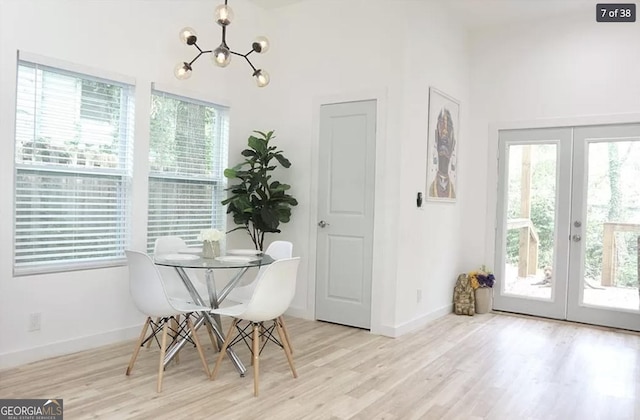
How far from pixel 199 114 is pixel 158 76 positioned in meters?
0.55

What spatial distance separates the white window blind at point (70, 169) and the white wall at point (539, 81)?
390 centimetres

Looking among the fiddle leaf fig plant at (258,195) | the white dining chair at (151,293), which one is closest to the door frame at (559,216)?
the fiddle leaf fig plant at (258,195)

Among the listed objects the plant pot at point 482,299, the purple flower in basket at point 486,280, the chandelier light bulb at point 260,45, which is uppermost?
the chandelier light bulb at point 260,45

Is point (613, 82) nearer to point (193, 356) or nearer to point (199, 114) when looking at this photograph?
point (199, 114)

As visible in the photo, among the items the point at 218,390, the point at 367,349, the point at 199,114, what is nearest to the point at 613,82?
the point at 367,349

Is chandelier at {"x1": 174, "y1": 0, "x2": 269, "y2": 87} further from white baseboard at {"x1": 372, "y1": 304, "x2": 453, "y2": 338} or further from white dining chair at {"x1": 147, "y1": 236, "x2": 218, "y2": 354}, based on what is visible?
white baseboard at {"x1": 372, "y1": 304, "x2": 453, "y2": 338}

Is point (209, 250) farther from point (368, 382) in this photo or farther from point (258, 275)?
point (368, 382)

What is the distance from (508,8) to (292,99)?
8.06 ft

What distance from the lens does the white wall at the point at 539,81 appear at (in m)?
4.85

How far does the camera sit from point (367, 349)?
390 cm

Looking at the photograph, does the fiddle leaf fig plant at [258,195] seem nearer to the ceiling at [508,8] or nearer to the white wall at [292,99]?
the white wall at [292,99]

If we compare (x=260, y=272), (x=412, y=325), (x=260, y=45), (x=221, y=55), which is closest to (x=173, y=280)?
(x=260, y=272)

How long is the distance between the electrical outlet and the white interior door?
2.46 meters

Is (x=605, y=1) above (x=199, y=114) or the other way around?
above
